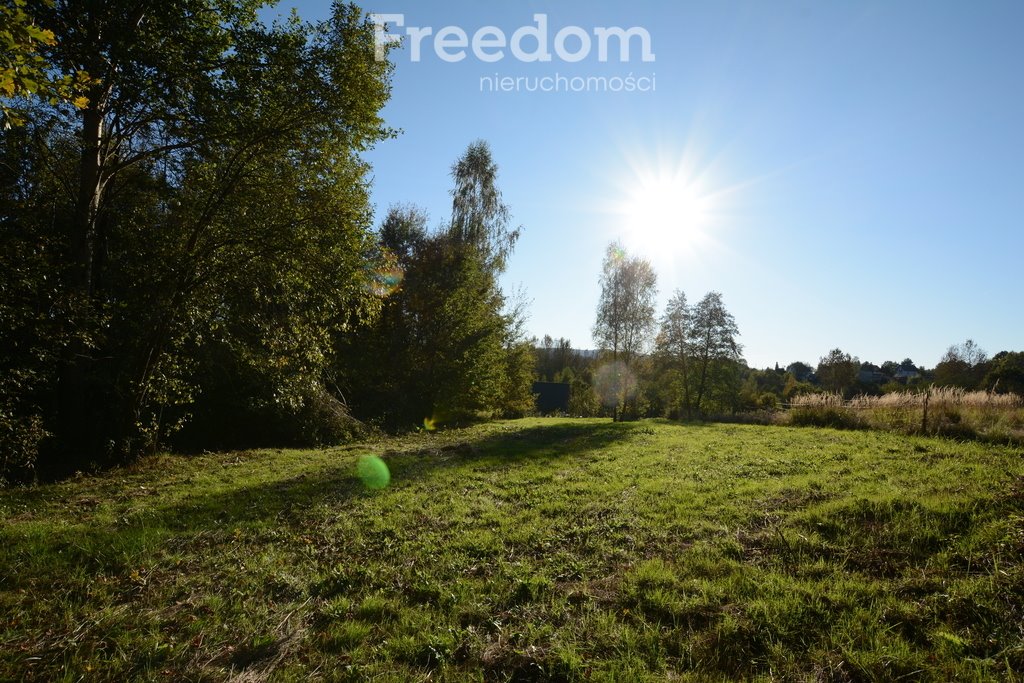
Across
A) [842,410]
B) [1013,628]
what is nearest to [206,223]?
[1013,628]

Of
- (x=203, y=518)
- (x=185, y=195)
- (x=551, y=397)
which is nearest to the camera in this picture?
(x=203, y=518)

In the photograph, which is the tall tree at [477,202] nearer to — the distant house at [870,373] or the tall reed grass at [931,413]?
the tall reed grass at [931,413]

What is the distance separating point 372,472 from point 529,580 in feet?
22.3

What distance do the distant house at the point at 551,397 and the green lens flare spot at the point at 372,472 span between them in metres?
34.6

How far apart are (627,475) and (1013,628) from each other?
6.71 meters

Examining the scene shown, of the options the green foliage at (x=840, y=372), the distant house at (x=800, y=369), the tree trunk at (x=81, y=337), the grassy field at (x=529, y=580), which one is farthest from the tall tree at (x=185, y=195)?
the distant house at (x=800, y=369)

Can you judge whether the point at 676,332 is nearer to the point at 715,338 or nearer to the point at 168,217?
the point at 715,338

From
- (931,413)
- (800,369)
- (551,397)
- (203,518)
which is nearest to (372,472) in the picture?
(203,518)

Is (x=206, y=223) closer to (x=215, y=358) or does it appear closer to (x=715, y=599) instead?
(x=215, y=358)

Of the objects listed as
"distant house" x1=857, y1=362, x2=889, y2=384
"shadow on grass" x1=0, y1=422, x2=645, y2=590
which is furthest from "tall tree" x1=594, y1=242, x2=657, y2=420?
"distant house" x1=857, y1=362, x2=889, y2=384

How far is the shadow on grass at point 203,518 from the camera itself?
5133 mm

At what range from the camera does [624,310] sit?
33.5 m

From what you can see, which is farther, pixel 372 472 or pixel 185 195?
pixel 185 195

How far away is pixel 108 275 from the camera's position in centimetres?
→ 1192
